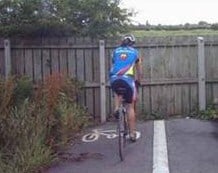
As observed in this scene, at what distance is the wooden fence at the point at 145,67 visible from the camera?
14.4 metres

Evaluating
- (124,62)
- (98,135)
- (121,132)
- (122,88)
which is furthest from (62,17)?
(121,132)

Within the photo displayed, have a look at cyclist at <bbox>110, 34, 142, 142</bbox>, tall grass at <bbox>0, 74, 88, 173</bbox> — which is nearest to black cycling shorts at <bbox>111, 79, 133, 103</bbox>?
cyclist at <bbox>110, 34, 142, 142</bbox>

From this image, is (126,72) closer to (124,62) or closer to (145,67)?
(124,62)

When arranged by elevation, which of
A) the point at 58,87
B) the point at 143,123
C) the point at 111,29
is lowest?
the point at 143,123

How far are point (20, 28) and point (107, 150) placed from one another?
464 cm

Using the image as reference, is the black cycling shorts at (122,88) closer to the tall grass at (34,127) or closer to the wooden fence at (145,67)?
the tall grass at (34,127)

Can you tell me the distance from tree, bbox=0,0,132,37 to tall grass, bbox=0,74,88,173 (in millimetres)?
3136

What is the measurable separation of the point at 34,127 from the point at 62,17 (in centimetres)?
561

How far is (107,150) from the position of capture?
35.4ft

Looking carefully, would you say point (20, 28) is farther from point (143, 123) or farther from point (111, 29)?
point (143, 123)

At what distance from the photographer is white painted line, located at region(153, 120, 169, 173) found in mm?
9164

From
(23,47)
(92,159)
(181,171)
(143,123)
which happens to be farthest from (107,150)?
(23,47)

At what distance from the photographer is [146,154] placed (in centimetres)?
1026

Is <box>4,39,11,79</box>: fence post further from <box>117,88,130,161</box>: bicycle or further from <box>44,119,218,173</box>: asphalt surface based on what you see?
<box>117,88,130,161</box>: bicycle
